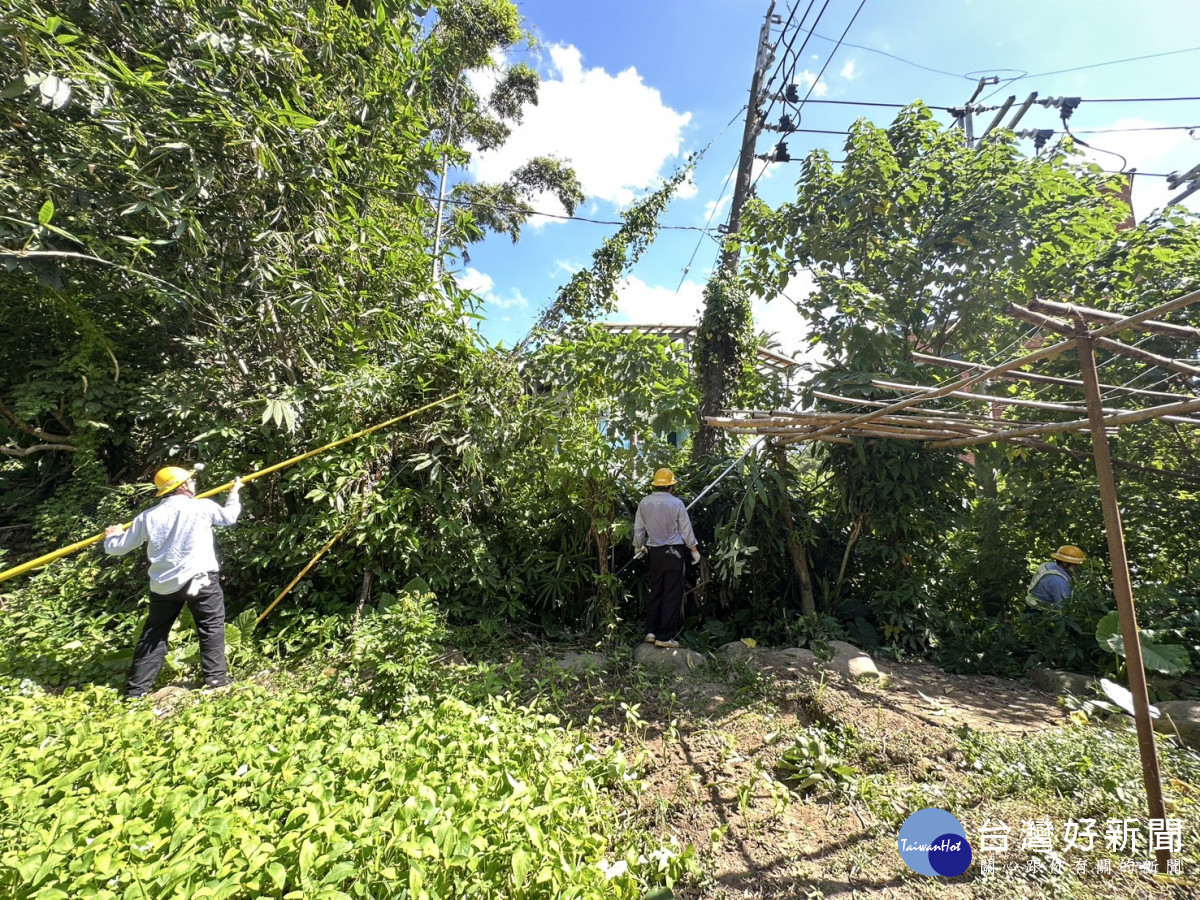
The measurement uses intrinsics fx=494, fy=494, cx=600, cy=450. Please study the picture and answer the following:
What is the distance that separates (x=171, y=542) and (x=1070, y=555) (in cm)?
715

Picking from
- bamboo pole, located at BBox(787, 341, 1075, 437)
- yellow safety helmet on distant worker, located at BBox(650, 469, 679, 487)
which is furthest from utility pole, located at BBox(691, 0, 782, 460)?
bamboo pole, located at BBox(787, 341, 1075, 437)

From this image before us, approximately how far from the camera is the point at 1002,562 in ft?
16.2

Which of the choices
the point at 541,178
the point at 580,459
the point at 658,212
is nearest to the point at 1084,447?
the point at 580,459

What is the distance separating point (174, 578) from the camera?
3.09m

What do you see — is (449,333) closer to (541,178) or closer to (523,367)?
(523,367)

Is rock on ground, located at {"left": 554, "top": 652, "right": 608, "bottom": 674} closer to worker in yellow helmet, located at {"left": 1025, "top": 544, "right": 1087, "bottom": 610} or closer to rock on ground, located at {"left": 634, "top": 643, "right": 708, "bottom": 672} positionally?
rock on ground, located at {"left": 634, "top": 643, "right": 708, "bottom": 672}

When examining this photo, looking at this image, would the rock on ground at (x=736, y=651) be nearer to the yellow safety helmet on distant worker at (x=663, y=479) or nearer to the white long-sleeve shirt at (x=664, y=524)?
the white long-sleeve shirt at (x=664, y=524)

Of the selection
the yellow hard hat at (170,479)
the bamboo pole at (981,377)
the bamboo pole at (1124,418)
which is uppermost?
the bamboo pole at (981,377)

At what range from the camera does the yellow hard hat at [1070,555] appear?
4.46 meters

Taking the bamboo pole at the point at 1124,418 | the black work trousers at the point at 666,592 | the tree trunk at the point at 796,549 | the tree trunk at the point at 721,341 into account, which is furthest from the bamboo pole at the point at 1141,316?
the tree trunk at the point at 721,341

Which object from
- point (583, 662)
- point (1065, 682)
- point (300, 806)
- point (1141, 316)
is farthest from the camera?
point (583, 662)

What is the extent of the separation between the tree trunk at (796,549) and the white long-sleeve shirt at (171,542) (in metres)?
4.51

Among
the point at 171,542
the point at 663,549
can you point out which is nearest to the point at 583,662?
the point at 663,549

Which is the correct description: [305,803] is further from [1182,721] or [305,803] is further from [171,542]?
[1182,721]
